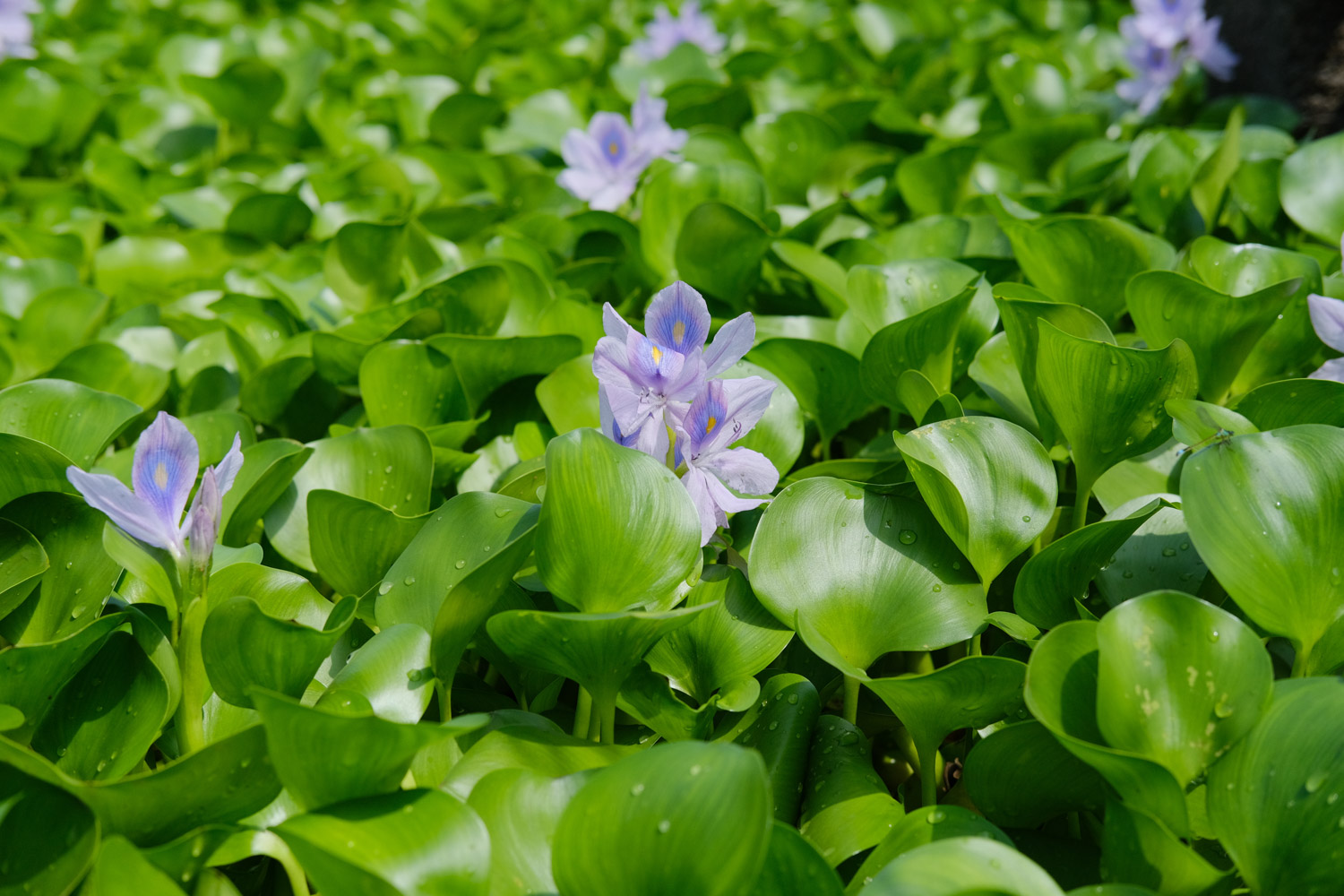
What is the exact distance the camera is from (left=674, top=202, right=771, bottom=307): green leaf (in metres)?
1.45

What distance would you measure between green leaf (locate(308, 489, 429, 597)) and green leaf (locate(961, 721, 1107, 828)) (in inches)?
20.9

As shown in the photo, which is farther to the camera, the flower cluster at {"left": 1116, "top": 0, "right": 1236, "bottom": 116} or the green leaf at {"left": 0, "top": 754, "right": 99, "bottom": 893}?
the flower cluster at {"left": 1116, "top": 0, "right": 1236, "bottom": 116}

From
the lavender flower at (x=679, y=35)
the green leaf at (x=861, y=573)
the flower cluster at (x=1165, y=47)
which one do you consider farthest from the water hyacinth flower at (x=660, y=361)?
the lavender flower at (x=679, y=35)

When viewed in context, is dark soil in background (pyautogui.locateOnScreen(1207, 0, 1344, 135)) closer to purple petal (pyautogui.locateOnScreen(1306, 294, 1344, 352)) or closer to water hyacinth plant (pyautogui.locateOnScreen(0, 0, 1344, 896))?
water hyacinth plant (pyautogui.locateOnScreen(0, 0, 1344, 896))

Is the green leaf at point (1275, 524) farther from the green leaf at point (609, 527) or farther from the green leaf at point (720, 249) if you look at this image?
the green leaf at point (720, 249)

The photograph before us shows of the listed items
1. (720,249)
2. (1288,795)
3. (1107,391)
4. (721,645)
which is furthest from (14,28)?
(1288,795)

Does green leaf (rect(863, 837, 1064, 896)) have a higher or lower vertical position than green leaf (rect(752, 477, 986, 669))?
higher

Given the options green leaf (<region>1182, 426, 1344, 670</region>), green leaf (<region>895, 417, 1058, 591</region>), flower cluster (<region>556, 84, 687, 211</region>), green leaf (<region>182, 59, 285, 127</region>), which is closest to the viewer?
green leaf (<region>1182, 426, 1344, 670</region>)

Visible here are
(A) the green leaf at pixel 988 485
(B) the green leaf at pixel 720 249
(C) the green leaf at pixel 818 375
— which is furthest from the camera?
(B) the green leaf at pixel 720 249

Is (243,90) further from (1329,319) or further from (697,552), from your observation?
(1329,319)

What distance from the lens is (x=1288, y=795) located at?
710 mm

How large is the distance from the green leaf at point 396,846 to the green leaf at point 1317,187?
145 cm

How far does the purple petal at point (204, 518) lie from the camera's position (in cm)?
81

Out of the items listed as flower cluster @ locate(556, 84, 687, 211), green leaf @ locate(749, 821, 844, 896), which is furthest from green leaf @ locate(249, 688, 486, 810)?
flower cluster @ locate(556, 84, 687, 211)
